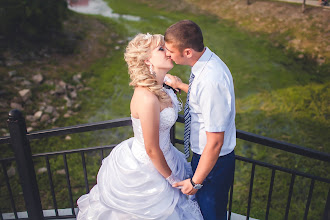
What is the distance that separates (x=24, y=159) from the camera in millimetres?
2959

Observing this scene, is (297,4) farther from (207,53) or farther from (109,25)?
(207,53)

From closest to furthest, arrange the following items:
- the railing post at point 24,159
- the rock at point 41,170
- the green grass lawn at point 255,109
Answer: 1. the railing post at point 24,159
2. the green grass lawn at point 255,109
3. the rock at point 41,170

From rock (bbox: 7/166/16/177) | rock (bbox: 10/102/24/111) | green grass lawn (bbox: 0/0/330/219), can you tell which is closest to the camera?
green grass lawn (bbox: 0/0/330/219)

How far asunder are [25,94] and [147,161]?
6.07m

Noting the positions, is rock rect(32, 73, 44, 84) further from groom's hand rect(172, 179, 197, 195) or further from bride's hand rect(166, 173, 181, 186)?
groom's hand rect(172, 179, 197, 195)

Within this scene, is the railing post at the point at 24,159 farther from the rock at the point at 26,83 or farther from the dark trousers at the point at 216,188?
Answer: the rock at the point at 26,83

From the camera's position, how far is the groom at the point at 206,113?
221 cm

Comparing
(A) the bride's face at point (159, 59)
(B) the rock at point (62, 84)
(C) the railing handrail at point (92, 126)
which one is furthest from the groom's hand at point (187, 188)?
(B) the rock at point (62, 84)

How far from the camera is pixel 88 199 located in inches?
117

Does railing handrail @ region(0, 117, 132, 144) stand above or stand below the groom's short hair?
below

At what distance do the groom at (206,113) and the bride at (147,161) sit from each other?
14 cm

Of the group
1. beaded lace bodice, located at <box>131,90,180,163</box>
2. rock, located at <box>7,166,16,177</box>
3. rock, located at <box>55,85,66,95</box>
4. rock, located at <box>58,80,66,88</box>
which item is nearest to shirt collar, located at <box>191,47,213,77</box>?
beaded lace bodice, located at <box>131,90,180,163</box>

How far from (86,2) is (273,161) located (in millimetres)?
11018

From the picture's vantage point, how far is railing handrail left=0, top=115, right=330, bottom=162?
2.50 m
